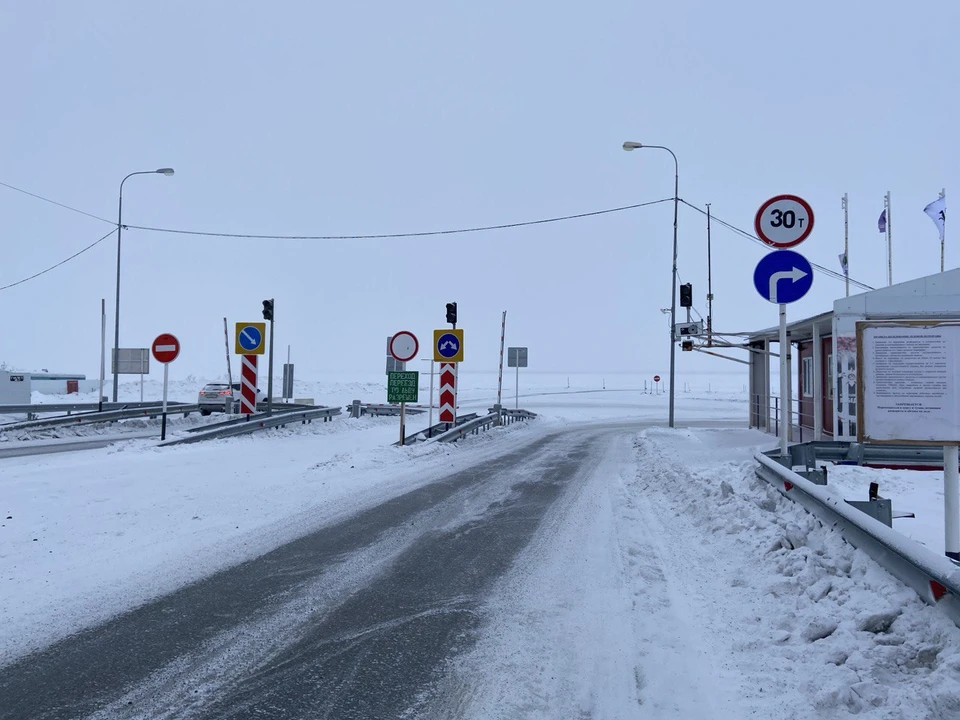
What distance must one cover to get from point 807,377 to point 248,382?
1617 cm

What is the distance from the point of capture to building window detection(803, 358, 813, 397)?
20570mm

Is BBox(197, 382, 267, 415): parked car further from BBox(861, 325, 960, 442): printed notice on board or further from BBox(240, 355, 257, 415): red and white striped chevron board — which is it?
BBox(861, 325, 960, 442): printed notice on board

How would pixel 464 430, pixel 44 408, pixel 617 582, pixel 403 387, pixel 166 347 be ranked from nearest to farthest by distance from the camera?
pixel 617 582, pixel 166 347, pixel 403 387, pixel 464 430, pixel 44 408

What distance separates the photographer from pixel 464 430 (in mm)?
20469

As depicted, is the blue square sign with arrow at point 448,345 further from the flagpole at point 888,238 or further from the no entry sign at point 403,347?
the flagpole at point 888,238

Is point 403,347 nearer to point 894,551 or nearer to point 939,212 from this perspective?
point 894,551

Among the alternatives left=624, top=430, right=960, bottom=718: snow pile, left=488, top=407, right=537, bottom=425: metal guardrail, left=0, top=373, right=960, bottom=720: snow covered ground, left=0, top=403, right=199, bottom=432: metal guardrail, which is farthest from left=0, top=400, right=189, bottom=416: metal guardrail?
left=624, top=430, right=960, bottom=718: snow pile

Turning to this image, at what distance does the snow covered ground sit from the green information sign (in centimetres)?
524

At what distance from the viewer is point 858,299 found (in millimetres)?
15305

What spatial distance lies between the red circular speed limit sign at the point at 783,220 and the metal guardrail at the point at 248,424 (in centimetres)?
1309

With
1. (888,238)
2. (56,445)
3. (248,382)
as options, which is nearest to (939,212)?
(888,238)

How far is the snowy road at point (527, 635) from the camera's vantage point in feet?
11.9

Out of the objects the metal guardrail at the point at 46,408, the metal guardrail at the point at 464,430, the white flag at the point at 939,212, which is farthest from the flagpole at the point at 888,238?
the metal guardrail at the point at 46,408

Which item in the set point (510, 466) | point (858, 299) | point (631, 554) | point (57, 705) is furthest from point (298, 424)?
point (57, 705)
